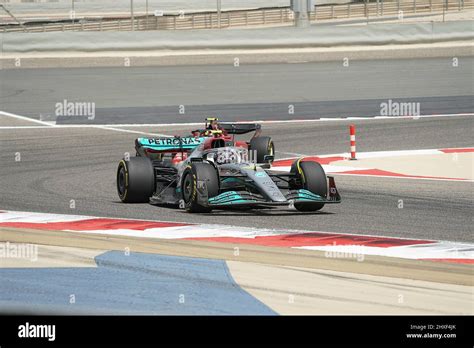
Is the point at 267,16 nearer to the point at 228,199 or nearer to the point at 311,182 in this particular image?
the point at 311,182

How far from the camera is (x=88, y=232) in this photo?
13578mm

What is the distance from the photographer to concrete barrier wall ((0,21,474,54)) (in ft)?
133

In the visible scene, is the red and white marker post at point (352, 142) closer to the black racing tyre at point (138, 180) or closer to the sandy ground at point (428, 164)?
the sandy ground at point (428, 164)

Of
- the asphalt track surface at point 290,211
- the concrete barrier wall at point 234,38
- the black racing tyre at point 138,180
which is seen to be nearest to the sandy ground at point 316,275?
the asphalt track surface at point 290,211

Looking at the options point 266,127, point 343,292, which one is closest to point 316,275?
point 343,292

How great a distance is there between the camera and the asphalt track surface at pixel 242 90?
3027cm

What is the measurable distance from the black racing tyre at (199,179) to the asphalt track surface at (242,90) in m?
13.5

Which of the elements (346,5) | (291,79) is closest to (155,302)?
(291,79)

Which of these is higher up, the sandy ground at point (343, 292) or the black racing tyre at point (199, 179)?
the black racing tyre at point (199, 179)

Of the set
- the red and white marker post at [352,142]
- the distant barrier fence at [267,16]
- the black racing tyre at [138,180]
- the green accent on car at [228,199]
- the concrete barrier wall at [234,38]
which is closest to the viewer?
the green accent on car at [228,199]

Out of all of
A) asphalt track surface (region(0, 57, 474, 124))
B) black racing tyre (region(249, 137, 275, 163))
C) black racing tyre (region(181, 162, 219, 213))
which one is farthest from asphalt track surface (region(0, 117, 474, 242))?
asphalt track surface (region(0, 57, 474, 124))

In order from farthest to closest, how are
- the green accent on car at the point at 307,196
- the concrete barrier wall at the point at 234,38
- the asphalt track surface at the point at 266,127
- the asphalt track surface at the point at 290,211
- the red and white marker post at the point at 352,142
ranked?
the concrete barrier wall at the point at 234,38
the red and white marker post at the point at 352,142
the asphalt track surface at the point at 266,127
the green accent on car at the point at 307,196
the asphalt track surface at the point at 290,211

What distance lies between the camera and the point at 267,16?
79375 millimetres
